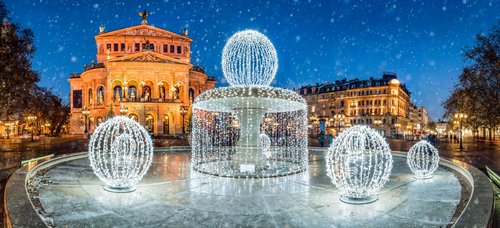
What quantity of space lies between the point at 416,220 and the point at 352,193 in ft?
5.39

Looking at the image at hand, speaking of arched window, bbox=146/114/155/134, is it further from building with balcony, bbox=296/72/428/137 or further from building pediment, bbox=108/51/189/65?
building with balcony, bbox=296/72/428/137

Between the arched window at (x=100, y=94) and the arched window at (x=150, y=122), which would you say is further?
the arched window at (x=100, y=94)

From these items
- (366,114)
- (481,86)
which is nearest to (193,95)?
(481,86)


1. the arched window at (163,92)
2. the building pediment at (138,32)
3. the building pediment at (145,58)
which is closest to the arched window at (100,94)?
the building pediment at (145,58)

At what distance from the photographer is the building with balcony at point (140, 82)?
2093 inches

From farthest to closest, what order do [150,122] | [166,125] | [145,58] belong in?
[166,125], [150,122], [145,58]

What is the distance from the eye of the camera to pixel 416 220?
574 centimetres

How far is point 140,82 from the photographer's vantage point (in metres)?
54.6

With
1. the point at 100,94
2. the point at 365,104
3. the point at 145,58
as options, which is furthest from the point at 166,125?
the point at 365,104

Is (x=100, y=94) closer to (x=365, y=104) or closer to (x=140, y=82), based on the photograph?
(x=140, y=82)

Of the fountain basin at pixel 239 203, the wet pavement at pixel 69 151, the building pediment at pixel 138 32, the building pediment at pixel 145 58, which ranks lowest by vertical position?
the wet pavement at pixel 69 151

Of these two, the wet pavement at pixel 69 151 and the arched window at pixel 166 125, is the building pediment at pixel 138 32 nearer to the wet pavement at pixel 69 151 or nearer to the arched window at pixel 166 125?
the arched window at pixel 166 125

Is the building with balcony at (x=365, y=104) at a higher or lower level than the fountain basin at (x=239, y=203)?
higher

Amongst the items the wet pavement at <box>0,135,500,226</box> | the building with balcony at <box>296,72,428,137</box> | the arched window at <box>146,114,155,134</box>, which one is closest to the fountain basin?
the wet pavement at <box>0,135,500,226</box>
